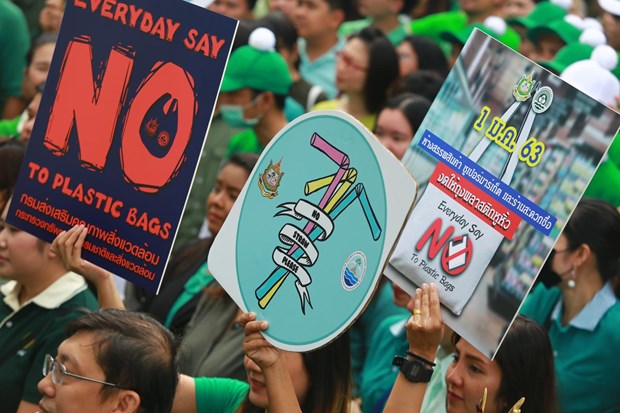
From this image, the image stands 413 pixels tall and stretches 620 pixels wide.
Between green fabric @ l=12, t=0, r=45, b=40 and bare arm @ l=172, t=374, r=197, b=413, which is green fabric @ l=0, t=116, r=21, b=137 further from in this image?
bare arm @ l=172, t=374, r=197, b=413

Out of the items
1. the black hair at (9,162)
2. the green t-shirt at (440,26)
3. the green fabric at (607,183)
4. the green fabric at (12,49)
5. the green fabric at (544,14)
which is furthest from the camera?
the green t-shirt at (440,26)

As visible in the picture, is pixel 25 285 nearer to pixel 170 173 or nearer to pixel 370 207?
pixel 170 173

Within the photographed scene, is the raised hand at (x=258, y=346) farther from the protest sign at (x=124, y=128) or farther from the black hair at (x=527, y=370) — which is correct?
the black hair at (x=527, y=370)

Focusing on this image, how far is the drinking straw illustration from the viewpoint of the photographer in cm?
346

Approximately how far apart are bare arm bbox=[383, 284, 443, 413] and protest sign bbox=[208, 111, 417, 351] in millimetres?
175

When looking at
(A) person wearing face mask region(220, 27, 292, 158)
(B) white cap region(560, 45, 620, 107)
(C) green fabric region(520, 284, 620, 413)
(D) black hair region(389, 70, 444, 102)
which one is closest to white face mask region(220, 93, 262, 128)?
(A) person wearing face mask region(220, 27, 292, 158)

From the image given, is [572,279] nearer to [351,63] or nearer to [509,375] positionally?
[509,375]

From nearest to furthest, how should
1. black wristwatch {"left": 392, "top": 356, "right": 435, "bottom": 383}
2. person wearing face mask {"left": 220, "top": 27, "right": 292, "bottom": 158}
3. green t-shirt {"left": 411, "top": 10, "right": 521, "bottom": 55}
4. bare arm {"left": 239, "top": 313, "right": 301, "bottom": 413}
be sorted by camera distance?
black wristwatch {"left": 392, "top": 356, "right": 435, "bottom": 383}, bare arm {"left": 239, "top": 313, "right": 301, "bottom": 413}, person wearing face mask {"left": 220, "top": 27, "right": 292, "bottom": 158}, green t-shirt {"left": 411, "top": 10, "right": 521, "bottom": 55}

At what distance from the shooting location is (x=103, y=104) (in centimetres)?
418

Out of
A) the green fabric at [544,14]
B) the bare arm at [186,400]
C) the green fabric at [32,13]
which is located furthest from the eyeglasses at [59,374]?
the green fabric at [32,13]

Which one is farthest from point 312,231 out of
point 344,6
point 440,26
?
point 344,6

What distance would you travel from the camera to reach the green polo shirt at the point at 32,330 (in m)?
4.55

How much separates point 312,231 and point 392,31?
20.3 ft

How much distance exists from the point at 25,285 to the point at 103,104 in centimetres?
105
